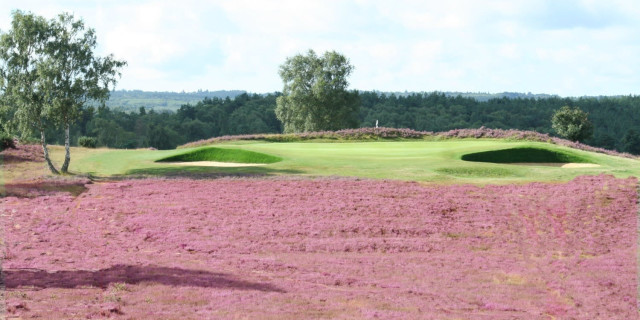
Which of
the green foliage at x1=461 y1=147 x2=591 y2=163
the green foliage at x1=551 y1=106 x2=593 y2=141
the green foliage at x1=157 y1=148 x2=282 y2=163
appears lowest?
the green foliage at x1=157 y1=148 x2=282 y2=163

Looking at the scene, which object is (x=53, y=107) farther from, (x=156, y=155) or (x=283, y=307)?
(x=283, y=307)

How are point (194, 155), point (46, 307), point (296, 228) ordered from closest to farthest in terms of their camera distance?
point (46, 307), point (296, 228), point (194, 155)

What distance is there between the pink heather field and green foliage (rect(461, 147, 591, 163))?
35.6 ft

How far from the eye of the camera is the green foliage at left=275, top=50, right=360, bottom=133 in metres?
89.9

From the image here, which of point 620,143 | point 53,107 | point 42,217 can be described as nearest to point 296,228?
point 42,217

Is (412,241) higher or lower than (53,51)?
lower

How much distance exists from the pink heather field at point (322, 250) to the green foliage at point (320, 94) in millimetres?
56191

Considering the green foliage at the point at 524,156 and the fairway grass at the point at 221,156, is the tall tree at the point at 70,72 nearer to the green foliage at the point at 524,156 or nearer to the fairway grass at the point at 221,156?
the fairway grass at the point at 221,156

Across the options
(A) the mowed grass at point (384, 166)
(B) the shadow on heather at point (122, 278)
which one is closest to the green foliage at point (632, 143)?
(A) the mowed grass at point (384, 166)

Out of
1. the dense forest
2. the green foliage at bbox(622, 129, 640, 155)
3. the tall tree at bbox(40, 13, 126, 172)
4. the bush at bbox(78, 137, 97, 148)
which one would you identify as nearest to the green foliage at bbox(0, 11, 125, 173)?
the tall tree at bbox(40, 13, 126, 172)

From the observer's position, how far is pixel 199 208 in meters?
28.9

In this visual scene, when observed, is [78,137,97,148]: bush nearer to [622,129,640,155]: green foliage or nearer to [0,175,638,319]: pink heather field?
[0,175,638,319]: pink heather field

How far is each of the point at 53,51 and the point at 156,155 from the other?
11319 millimetres

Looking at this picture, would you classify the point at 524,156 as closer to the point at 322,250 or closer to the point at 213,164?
the point at 213,164
